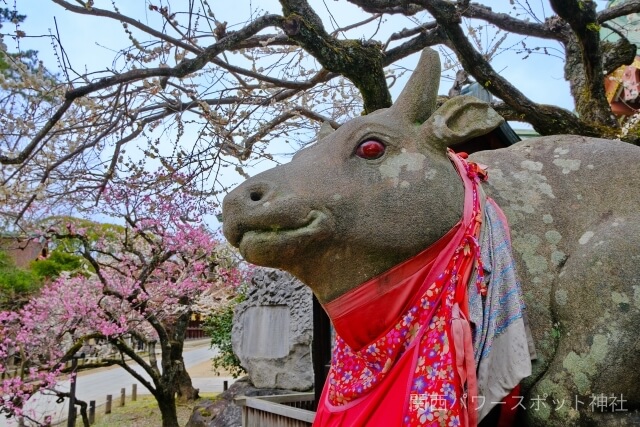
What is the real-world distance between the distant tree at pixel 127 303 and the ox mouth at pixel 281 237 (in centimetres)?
608

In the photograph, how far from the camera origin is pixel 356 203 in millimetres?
2145

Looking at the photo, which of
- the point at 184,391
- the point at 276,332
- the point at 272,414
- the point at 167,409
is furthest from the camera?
the point at 184,391

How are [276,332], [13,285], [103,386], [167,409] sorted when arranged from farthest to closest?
[103,386], [13,285], [167,409], [276,332]

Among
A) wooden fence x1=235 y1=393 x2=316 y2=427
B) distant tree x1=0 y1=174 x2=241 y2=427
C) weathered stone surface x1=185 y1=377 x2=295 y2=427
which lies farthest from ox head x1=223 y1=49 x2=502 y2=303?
Answer: weathered stone surface x1=185 y1=377 x2=295 y2=427

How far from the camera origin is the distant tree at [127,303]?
8.96m

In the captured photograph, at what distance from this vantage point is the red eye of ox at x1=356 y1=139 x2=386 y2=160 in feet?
7.35

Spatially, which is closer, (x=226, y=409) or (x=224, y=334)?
(x=226, y=409)

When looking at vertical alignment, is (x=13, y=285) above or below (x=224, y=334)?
above

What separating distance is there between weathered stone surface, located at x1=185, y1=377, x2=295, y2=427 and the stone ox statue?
24.7 ft

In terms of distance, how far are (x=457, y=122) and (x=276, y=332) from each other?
7940 mm

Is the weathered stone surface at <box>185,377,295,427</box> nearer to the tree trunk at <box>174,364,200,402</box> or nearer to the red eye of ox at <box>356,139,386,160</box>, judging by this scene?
the tree trunk at <box>174,364,200,402</box>

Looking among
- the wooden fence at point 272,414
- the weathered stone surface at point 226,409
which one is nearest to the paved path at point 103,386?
the weathered stone surface at point 226,409

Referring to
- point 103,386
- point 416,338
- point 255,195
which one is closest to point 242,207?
point 255,195

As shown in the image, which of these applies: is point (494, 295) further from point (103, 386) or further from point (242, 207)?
point (103, 386)
